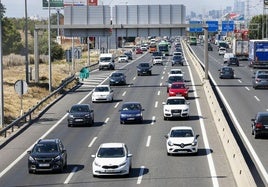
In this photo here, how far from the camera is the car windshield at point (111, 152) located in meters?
27.3

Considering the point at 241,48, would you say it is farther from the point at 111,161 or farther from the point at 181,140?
the point at 111,161

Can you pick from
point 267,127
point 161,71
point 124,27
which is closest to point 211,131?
point 267,127

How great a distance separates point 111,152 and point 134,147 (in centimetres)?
680

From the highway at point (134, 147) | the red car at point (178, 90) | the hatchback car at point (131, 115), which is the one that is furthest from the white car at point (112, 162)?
the red car at point (178, 90)

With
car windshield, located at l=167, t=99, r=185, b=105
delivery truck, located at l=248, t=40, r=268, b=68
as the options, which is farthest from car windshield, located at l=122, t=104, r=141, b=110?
delivery truck, located at l=248, t=40, r=268, b=68

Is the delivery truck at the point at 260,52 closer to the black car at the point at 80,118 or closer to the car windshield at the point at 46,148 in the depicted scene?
the black car at the point at 80,118

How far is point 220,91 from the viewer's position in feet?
206

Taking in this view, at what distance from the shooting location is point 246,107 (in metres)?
50.5

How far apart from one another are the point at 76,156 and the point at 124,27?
43.3m

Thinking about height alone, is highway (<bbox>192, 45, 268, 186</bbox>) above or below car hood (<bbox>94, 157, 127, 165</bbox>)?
below

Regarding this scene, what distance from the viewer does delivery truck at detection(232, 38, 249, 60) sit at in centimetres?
11756

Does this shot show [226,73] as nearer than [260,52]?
Yes

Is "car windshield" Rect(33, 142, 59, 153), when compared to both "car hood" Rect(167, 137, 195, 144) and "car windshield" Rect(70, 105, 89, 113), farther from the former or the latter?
"car windshield" Rect(70, 105, 89, 113)

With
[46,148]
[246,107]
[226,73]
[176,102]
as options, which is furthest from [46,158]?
[226,73]
